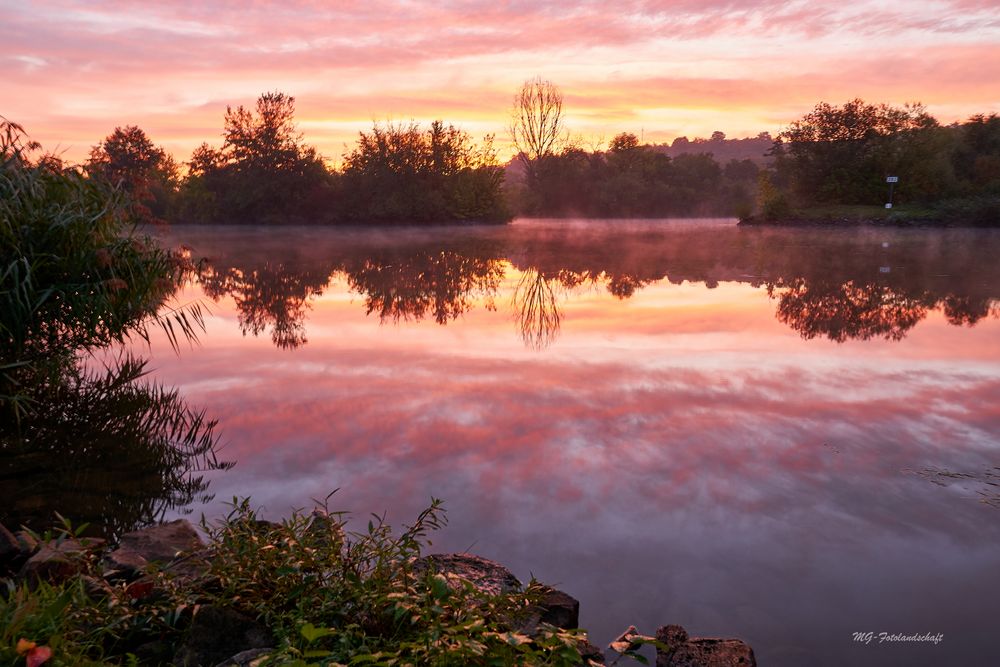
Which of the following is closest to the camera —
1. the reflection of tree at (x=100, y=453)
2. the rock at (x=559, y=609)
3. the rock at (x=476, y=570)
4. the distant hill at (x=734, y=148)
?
the rock at (x=559, y=609)

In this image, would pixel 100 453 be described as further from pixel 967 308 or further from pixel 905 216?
pixel 905 216

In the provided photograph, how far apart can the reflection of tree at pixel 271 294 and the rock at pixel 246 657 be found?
29.5 ft

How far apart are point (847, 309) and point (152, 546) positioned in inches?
556

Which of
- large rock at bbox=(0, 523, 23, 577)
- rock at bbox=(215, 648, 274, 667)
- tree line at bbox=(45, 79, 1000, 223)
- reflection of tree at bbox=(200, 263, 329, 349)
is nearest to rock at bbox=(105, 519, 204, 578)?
large rock at bbox=(0, 523, 23, 577)

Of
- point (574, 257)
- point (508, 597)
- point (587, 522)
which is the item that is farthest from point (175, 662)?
point (574, 257)

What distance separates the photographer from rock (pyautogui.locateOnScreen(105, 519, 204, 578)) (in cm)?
439

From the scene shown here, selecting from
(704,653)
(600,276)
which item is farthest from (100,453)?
(600,276)

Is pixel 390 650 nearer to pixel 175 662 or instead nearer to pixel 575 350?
pixel 175 662

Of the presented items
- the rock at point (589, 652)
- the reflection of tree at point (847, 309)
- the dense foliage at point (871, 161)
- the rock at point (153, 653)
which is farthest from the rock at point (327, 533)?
the dense foliage at point (871, 161)

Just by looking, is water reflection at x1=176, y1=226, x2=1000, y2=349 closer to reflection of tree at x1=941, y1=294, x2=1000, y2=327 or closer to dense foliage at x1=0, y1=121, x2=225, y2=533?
reflection of tree at x1=941, y1=294, x2=1000, y2=327

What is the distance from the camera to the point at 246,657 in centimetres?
330

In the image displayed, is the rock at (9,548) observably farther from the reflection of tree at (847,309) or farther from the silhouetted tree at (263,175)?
the silhouetted tree at (263,175)

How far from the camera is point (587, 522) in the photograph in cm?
540

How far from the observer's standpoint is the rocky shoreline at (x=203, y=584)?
3.59m
